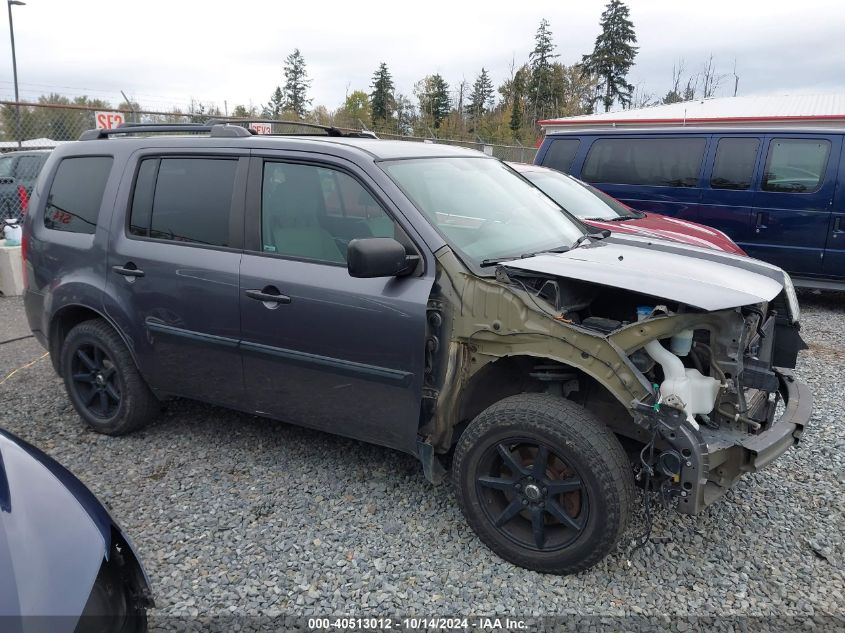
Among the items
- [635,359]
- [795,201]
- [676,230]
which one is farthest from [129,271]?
[795,201]

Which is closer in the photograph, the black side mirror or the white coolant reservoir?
the white coolant reservoir

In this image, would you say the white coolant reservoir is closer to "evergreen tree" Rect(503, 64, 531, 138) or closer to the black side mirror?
the black side mirror

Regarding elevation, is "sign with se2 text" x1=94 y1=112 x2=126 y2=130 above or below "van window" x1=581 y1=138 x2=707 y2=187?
above

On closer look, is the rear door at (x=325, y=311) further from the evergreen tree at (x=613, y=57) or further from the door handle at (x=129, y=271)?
the evergreen tree at (x=613, y=57)

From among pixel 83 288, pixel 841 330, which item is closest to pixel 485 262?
pixel 83 288

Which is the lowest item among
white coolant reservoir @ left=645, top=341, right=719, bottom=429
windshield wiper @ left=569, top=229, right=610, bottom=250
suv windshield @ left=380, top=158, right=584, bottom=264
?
white coolant reservoir @ left=645, top=341, right=719, bottom=429

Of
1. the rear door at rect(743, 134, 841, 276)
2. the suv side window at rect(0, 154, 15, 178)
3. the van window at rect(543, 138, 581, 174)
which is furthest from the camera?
the suv side window at rect(0, 154, 15, 178)

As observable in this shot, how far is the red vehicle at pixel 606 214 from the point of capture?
249 inches

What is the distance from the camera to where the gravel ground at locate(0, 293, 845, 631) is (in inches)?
106

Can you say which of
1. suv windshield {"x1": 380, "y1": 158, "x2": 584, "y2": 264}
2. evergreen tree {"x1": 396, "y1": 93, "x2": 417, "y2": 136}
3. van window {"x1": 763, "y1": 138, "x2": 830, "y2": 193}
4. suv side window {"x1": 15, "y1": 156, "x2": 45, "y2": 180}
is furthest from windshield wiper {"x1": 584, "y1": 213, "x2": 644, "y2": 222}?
evergreen tree {"x1": 396, "y1": 93, "x2": 417, "y2": 136}

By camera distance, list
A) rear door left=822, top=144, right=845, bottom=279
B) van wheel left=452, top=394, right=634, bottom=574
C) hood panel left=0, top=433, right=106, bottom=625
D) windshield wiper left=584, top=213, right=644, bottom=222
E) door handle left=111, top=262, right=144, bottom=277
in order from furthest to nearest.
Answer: rear door left=822, top=144, right=845, bottom=279, windshield wiper left=584, top=213, right=644, bottom=222, door handle left=111, top=262, right=144, bottom=277, van wheel left=452, top=394, right=634, bottom=574, hood panel left=0, top=433, right=106, bottom=625

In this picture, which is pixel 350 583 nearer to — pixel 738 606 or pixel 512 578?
pixel 512 578

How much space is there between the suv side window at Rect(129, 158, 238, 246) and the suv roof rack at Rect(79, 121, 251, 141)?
234mm

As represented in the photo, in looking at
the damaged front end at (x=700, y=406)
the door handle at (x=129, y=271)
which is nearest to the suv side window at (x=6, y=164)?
the door handle at (x=129, y=271)
